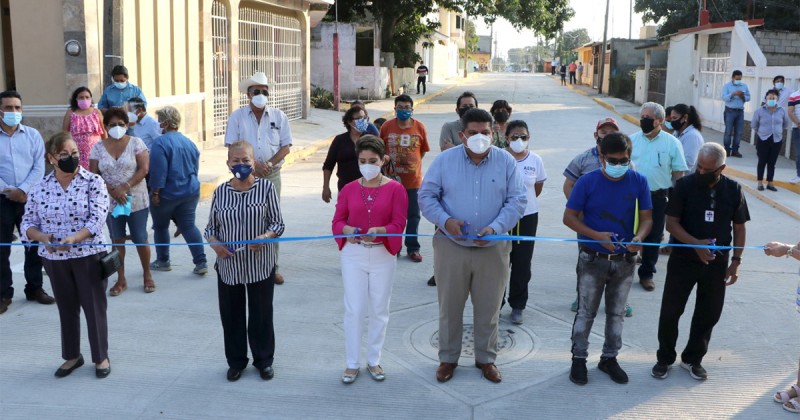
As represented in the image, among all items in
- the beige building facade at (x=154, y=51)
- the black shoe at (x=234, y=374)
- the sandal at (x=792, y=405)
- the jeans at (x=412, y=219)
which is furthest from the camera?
the beige building facade at (x=154, y=51)

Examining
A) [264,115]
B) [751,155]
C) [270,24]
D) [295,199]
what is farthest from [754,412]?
[270,24]

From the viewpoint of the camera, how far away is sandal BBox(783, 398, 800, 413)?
4734mm

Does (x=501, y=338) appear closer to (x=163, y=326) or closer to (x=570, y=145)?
(x=163, y=326)

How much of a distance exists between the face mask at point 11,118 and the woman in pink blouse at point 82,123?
1.18 metres

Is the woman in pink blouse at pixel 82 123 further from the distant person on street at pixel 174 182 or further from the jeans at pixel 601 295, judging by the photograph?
the jeans at pixel 601 295

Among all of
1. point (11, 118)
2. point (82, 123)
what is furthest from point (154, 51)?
point (11, 118)

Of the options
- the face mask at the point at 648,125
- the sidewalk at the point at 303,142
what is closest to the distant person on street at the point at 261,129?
the face mask at the point at 648,125

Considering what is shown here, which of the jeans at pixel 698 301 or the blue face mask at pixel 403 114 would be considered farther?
the blue face mask at pixel 403 114

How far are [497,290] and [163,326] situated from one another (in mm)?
2831

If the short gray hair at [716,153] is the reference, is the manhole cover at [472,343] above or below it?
below

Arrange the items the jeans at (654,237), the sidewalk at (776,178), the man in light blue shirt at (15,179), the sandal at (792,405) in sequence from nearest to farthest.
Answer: the sandal at (792,405) < the man in light blue shirt at (15,179) < the jeans at (654,237) < the sidewalk at (776,178)

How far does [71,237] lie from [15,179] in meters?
1.96

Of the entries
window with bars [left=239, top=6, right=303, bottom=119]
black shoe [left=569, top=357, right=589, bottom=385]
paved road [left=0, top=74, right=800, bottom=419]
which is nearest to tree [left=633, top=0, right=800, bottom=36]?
window with bars [left=239, top=6, right=303, bottom=119]

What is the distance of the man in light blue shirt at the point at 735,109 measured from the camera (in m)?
16.1
